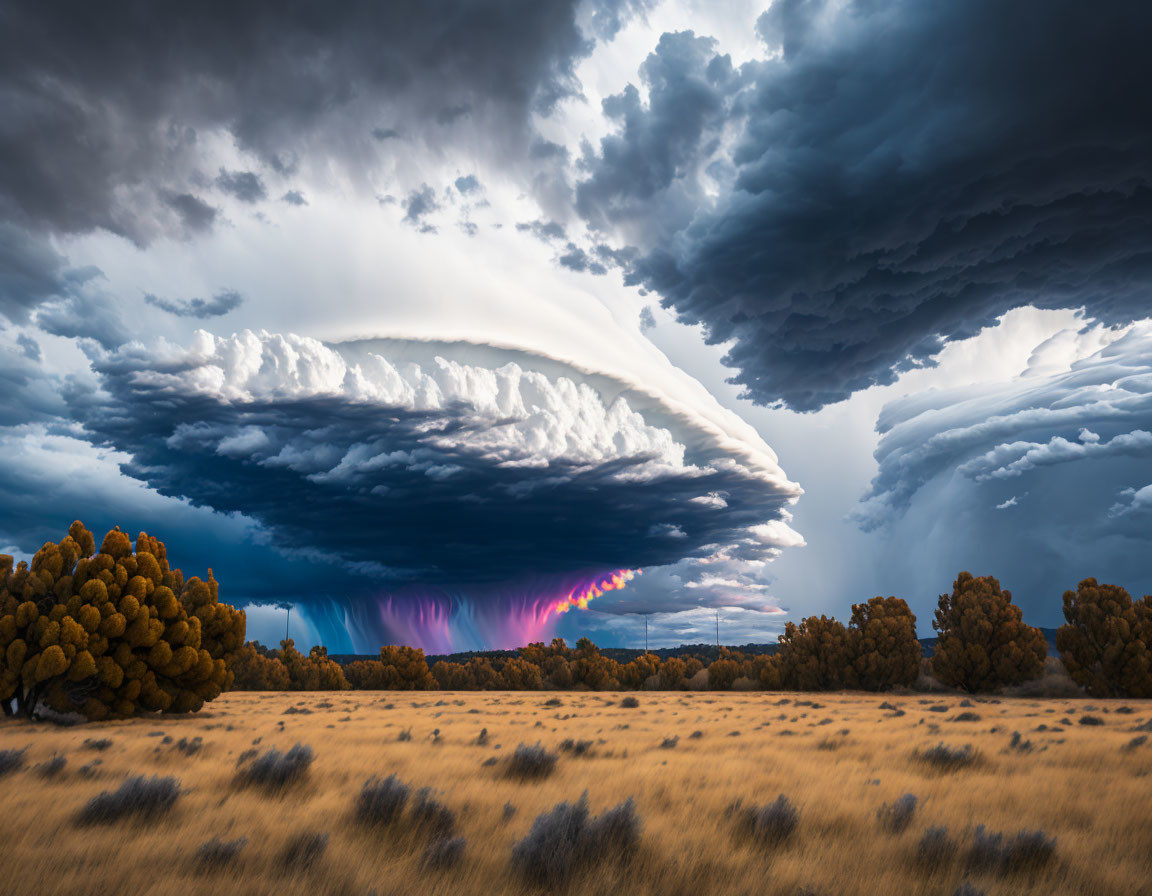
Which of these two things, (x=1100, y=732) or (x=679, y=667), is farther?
(x=679, y=667)

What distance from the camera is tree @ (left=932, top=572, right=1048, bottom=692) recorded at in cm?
5675

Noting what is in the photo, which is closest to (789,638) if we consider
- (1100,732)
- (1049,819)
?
(1100,732)

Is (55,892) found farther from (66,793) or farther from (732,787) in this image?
(732,787)

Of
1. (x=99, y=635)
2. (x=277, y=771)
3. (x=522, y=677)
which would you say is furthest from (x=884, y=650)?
(x=277, y=771)

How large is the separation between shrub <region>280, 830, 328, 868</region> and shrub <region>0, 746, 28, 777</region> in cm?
804

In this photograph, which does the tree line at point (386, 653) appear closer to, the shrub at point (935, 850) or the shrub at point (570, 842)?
the shrub at point (570, 842)

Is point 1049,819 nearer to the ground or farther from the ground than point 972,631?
nearer to the ground

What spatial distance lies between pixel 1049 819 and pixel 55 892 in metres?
11.6

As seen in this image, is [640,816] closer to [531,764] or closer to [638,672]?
[531,764]

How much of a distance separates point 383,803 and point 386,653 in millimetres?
85519

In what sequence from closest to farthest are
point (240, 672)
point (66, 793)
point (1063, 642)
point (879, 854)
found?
1. point (879, 854)
2. point (66, 793)
3. point (1063, 642)
4. point (240, 672)

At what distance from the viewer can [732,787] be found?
1130 cm

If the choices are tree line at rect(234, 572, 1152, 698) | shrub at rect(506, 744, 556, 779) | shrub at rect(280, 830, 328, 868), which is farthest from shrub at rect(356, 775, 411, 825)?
tree line at rect(234, 572, 1152, 698)

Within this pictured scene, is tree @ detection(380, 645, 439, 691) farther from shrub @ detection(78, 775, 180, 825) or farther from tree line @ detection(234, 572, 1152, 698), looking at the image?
shrub @ detection(78, 775, 180, 825)
